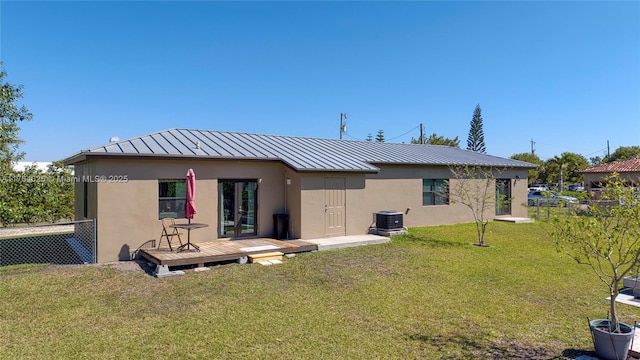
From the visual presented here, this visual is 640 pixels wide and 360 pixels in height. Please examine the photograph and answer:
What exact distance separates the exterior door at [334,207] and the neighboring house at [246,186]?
0.11 feet

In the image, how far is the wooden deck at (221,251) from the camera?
27.3 feet

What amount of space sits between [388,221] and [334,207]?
2205 millimetres

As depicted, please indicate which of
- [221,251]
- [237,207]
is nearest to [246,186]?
[237,207]

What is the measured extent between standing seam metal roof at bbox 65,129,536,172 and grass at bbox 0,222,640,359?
11.1ft

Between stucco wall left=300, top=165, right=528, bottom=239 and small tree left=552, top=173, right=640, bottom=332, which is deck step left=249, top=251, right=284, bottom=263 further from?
small tree left=552, top=173, right=640, bottom=332

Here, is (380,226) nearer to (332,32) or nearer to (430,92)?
(332,32)

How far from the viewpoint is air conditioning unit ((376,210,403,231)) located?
12891mm

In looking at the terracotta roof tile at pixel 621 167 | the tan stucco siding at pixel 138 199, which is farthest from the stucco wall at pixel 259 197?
the terracotta roof tile at pixel 621 167

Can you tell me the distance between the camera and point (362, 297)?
20.7ft

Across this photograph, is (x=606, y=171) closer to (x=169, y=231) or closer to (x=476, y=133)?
(x=476, y=133)

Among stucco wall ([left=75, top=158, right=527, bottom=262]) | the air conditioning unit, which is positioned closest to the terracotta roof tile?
stucco wall ([left=75, top=158, right=527, bottom=262])

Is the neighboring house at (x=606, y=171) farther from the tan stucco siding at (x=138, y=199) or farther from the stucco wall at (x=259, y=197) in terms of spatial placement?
the tan stucco siding at (x=138, y=199)

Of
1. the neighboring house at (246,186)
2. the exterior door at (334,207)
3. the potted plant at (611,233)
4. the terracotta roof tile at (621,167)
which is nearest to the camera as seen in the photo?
the potted plant at (611,233)

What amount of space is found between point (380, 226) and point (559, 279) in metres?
6.34
